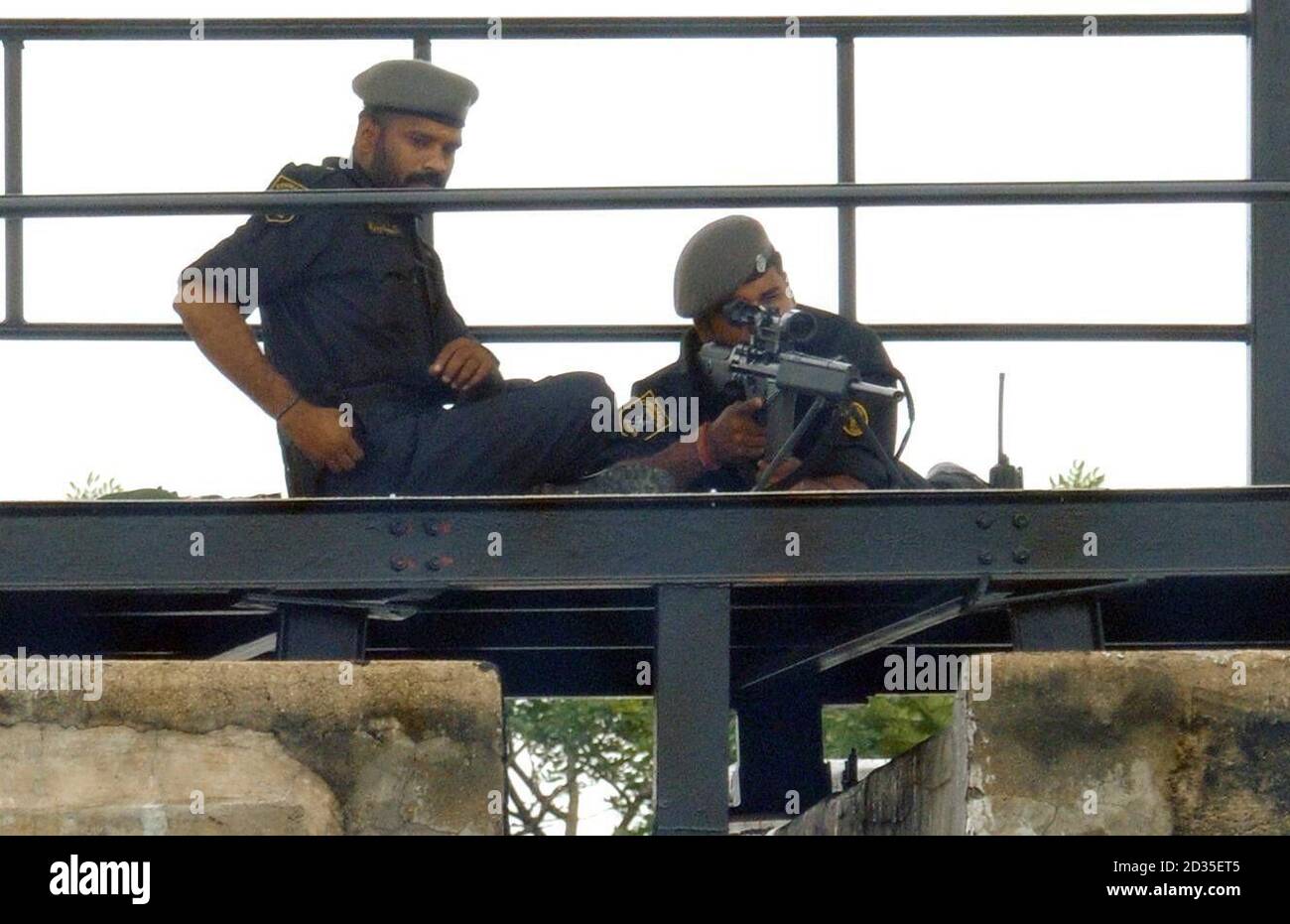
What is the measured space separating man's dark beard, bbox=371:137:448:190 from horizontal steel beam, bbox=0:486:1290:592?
3.42ft

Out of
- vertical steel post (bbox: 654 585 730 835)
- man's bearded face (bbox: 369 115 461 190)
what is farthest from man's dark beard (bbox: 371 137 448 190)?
vertical steel post (bbox: 654 585 730 835)

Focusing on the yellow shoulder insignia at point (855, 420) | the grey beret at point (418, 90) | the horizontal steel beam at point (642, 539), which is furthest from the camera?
the grey beret at point (418, 90)

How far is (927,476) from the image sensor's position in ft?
14.5

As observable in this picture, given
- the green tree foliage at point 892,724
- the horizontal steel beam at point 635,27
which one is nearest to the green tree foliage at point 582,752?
the green tree foliage at point 892,724

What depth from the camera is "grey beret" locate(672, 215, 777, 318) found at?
470 centimetres

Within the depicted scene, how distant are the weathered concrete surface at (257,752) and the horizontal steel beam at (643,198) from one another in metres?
0.81

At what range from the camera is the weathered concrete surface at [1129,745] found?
3633mm

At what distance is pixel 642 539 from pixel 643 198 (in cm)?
60

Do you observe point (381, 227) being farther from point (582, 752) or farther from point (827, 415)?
point (582, 752)

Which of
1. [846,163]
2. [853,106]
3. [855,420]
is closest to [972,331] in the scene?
[846,163]

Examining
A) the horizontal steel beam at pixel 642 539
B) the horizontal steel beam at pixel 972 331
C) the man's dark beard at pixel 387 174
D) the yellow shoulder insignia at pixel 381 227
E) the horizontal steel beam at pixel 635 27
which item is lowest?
the horizontal steel beam at pixel 642 539

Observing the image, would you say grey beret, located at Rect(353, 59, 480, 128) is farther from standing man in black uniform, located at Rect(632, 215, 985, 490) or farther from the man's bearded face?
standing man in black uniform, located at Rect(632, 215, 985, 490)

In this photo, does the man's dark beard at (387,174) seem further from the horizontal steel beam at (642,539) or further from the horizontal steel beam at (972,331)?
the horizontal steel beam at (642,539)

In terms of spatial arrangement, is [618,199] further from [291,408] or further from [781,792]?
[781,792]
